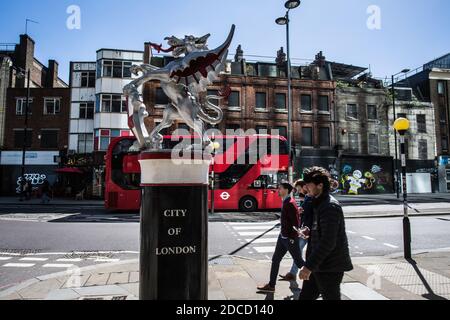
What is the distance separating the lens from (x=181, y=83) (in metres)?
4.47

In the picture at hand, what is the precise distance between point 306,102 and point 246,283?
27955mm

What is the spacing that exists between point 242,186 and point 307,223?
12.7 metres

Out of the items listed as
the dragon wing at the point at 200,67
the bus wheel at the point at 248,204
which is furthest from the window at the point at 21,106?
the dragon wing at the point at 200,67

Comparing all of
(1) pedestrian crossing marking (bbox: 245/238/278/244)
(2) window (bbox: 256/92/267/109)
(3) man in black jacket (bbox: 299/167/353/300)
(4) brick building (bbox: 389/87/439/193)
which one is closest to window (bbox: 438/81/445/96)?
(4) brick building (bbox: 389/87/439/193)

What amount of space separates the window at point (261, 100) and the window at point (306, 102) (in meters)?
3.73

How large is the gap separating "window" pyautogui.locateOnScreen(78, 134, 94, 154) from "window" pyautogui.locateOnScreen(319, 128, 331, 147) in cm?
2203

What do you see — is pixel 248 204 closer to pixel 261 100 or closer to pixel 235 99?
pixel 235 99

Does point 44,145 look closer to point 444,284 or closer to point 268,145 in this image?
point 268,145

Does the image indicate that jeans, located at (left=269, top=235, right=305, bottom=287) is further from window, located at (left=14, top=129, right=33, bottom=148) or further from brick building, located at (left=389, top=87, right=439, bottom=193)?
window, located at (left=14, top=129, right=33, bottom=148)

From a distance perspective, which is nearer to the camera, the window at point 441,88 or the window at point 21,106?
the window at point 21,106

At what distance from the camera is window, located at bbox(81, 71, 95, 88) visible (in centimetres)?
3058

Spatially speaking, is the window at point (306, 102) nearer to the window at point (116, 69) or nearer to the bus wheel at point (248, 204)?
the bus wheel at point (248, 204)

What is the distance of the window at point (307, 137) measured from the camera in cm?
3089
